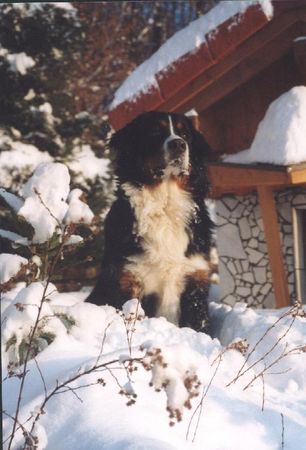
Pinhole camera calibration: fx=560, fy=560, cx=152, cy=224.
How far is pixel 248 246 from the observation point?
6.36 metres

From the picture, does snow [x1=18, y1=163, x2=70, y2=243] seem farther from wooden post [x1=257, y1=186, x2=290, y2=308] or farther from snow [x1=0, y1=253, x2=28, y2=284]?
wooden post [x1=257, y1=186, x2=290, y2=308]

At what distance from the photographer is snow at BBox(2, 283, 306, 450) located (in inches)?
73.3

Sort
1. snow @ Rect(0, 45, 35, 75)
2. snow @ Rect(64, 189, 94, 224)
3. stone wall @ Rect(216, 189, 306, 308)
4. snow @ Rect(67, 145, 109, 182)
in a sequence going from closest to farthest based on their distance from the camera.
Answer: snow @ Rect(64, 189, 94, 224) < stone wall @ Rect(216, 189, 306, 308) < snow @ Rect(0, 45, 35, 75) < snow @ Rect(67, 145, 109, 182)

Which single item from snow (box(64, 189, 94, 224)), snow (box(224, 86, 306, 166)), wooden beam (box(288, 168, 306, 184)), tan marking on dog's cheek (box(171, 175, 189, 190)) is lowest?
snow (box(64, 189, 94, 224))

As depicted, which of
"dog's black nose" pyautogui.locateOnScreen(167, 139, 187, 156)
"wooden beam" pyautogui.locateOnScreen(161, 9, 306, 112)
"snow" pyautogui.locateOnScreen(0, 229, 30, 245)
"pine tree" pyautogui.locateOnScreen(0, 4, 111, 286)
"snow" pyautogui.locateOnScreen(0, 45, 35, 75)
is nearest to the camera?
"snow" pyautogui.locateOnScreen(0, 229, 30, 245)

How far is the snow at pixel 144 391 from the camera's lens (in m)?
1.86

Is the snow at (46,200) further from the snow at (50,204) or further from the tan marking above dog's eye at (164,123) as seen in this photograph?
the tan marking above dog's eye at (164,123)

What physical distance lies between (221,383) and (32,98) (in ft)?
20.8

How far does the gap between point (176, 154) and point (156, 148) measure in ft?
0.59

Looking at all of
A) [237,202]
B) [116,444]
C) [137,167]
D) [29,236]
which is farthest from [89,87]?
[116,444]

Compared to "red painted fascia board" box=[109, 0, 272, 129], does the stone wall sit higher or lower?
lower

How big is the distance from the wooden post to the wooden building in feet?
0.03

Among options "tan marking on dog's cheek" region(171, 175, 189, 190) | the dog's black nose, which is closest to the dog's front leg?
"tan marking on dog's cheek" region(171, 175, 189, 190)

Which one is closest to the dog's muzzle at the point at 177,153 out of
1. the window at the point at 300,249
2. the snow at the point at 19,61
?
the window at the point at 300,249
